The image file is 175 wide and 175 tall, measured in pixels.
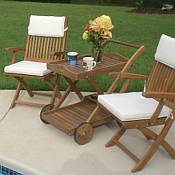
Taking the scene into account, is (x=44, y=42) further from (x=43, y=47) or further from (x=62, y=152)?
(x=62, y=152)

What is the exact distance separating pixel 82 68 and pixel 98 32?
475 millimetres

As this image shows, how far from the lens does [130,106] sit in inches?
145

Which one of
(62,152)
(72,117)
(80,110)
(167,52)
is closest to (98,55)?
(80,110)

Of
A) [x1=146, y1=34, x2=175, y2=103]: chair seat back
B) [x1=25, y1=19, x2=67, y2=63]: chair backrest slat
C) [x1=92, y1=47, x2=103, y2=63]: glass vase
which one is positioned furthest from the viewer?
[x1=25, y1=19, x2=67, y2=63]: chair backrest slat

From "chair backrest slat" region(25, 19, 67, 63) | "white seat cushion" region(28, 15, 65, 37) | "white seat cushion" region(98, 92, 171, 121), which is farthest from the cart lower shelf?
"white seat cushion" region(28, 15, 65, 37)

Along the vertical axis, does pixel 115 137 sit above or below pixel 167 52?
below

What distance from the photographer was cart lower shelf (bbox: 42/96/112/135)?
13.6 feet

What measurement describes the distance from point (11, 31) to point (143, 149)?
20.6ft

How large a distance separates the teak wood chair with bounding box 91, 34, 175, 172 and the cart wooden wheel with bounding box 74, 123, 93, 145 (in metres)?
0.15

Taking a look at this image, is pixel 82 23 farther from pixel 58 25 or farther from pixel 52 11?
pixel 58 25

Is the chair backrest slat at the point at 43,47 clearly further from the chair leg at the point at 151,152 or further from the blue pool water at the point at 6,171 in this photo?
the chair leg at the point at 151,152

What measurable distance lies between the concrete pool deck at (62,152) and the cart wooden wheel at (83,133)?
0.18 ft

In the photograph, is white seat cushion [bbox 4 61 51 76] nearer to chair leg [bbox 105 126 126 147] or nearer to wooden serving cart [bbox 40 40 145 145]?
wooden serving cart [bbox 40 40 145 145]

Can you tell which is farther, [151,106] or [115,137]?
[115,137]
